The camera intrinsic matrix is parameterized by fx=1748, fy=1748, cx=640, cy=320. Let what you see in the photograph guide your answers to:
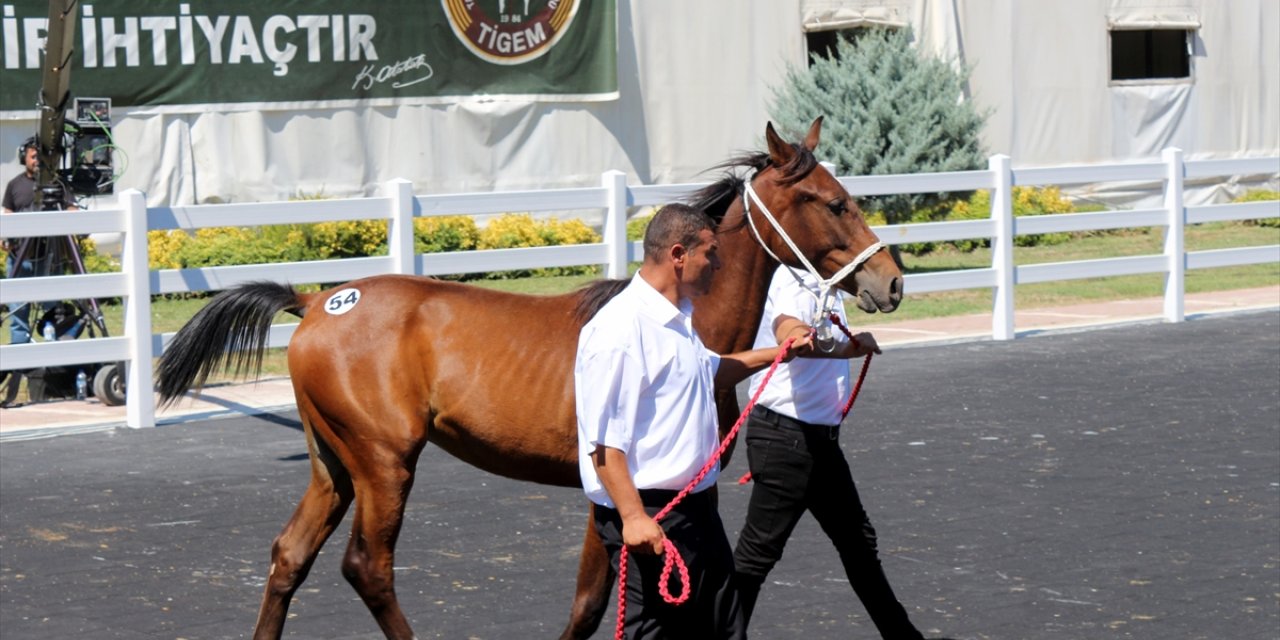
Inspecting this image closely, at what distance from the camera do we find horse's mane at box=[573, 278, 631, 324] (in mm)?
6215

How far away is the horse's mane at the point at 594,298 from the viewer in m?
6.21

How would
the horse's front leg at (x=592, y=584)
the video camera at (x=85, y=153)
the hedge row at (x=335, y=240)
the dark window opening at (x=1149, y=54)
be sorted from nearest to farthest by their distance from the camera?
the horse's front leg at (x=592, y=584)
the video camera at (x=85, y=153)
the hedge row at (x=335, y=240)
the dark window opening at (x=1149, y=54)

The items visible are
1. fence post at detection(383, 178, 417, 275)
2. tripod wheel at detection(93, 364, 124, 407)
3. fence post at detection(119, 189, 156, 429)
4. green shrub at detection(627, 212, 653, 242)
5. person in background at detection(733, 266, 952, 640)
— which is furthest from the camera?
green shrub at detection(627, 212, 653, 242)

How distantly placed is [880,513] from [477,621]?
2.64 meters

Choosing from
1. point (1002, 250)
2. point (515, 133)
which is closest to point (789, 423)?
point (1002, 250)

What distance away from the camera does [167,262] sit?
1794 centimetres

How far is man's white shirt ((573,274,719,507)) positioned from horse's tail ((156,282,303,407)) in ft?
7.88

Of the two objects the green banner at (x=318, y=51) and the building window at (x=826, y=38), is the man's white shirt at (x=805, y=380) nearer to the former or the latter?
the green banner at (x=318, y=51)

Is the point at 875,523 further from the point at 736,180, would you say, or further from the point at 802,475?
the point at 736,180

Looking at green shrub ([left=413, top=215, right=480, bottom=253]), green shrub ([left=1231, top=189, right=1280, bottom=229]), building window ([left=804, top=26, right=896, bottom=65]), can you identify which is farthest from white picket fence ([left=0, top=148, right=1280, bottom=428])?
green shrub ([left=1231, top=189, right=1280, bottom=229])

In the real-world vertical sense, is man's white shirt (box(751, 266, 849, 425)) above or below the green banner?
below

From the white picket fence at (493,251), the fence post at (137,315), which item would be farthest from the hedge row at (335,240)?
the fence post at (137,315)
